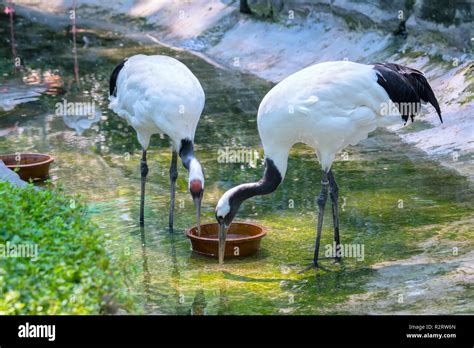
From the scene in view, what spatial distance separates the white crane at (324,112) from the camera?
8102 mm

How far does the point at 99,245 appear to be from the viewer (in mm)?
6348

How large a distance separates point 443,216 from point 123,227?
10.4 ft

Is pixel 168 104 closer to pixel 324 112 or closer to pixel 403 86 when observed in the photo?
pixel 324 112

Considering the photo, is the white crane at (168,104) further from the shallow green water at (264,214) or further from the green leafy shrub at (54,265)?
the green leafy shrub at (54,265)

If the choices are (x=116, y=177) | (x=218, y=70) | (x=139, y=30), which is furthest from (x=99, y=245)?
(x=139, y=30)

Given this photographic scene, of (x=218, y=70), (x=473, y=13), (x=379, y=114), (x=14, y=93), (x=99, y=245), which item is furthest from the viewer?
(x=218, y=70)

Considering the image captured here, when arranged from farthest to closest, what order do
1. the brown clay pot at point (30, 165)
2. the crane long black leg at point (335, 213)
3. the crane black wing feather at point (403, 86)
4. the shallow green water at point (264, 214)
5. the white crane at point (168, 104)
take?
the brown clay pot at point (30, 165), the white crane at point (168, 104), the crane long black leg at point (335, 213), the crane black wing feather at point (403, 86), the shallow green water at point (264, 214)

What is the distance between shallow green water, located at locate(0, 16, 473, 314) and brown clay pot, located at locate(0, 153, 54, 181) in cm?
29

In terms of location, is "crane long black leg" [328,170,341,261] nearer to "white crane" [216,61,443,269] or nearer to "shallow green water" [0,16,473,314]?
"white crane" [216,61,443,269]

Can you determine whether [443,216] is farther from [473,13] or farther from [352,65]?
[473,13]

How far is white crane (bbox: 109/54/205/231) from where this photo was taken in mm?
9055

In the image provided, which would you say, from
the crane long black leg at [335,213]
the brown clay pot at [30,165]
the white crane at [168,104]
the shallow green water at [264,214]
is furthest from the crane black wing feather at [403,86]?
the brown clay pot at [30,165]

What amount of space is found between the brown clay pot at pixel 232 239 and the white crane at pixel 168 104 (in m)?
0.23

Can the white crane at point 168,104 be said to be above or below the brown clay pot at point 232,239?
above
